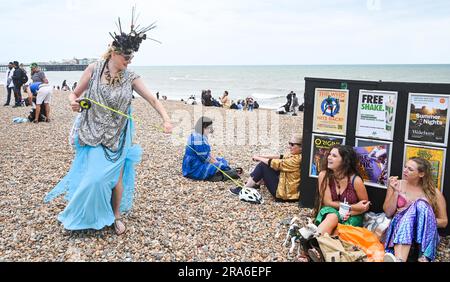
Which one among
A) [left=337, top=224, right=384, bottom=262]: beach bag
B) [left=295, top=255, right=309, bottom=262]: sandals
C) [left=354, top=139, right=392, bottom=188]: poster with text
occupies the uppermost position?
[left=354, top=139, right=392, bottom=188]: poster with text

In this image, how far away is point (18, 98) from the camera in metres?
16.4

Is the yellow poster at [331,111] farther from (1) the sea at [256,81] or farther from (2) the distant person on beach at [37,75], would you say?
(1) the sea at [256,81]

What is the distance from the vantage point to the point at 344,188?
15.1ft

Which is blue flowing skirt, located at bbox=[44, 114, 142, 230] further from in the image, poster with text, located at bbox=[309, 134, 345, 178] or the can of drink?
the can of drink

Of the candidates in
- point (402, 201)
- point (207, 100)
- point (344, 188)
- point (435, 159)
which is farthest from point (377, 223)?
point (207, 100)

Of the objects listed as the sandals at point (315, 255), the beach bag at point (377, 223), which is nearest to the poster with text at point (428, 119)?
the beach bag at point (377, 223)

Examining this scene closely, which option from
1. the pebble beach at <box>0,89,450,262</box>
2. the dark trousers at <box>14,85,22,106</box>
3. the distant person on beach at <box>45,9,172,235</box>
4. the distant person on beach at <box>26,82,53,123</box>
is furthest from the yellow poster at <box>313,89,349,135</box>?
the dark trousers at <box>14,85,22,106</box>

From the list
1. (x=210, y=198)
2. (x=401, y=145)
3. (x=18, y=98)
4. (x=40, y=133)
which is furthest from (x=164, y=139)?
(x=18, y=98)

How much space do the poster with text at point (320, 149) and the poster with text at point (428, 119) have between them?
81 centimetres

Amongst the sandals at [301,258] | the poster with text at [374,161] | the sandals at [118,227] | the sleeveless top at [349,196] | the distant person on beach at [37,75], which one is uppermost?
the distant person on beach at [37,75]

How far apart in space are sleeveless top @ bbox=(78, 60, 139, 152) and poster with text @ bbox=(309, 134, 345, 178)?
96.2 inches

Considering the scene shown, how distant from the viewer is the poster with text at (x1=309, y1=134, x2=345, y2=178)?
4.97m

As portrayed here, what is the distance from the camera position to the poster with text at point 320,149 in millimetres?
4969

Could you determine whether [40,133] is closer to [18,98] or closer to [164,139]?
[164,139]
